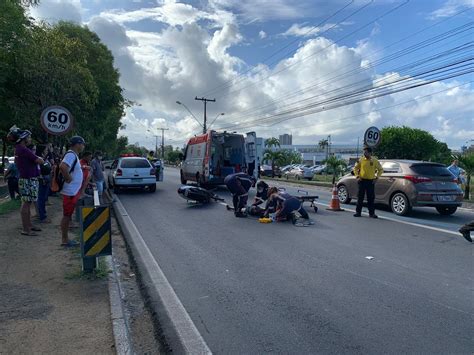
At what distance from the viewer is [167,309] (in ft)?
14.7

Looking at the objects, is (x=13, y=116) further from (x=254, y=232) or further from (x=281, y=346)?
(x=281, y=346)

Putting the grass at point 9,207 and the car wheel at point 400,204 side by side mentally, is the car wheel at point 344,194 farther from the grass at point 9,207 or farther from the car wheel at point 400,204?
the grass at point 9,207

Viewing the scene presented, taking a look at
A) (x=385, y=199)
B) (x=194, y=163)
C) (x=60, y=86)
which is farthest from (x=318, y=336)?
(x=194, y=163)

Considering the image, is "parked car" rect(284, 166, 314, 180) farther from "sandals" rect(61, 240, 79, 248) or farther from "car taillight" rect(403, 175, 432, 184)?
"sandals" rect(61, 240, 79, 248)

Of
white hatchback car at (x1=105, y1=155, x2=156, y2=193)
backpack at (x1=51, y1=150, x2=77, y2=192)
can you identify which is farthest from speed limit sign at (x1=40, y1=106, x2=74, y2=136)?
white hatchback car at (x1=105, y1=155, x2=156, y2=193)

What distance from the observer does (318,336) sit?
3.80 metres

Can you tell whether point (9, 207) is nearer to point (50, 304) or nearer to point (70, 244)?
point (70, 244)

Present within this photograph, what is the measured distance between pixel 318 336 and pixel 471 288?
2.51 m

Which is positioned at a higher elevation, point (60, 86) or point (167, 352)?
point (60, 86)

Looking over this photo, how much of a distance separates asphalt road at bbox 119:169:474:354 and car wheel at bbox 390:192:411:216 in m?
1.30

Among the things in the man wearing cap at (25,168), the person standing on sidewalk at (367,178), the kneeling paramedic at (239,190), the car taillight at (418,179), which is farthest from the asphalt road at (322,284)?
the man wearing cap at (25,168)

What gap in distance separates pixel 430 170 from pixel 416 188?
857 mm

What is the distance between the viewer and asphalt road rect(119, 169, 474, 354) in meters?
3.77

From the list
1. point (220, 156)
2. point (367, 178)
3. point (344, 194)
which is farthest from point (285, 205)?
point (220, 156)
